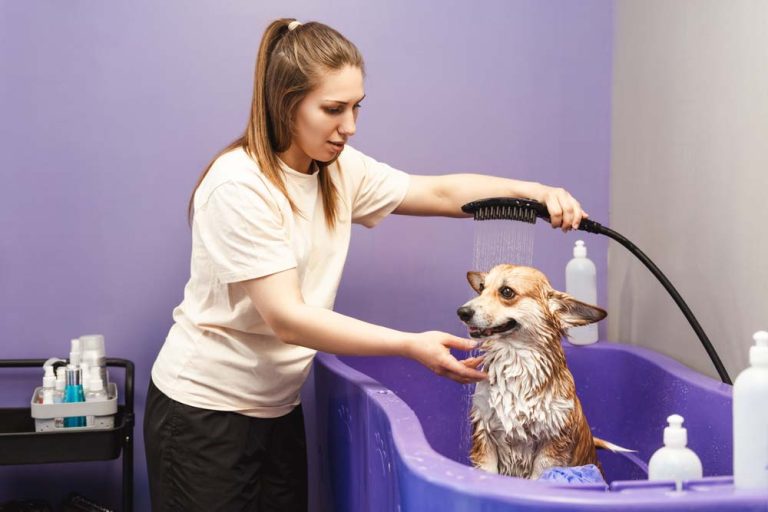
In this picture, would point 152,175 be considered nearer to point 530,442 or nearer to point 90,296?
point 90,296

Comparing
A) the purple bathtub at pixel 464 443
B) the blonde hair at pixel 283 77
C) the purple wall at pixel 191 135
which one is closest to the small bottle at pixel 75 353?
the purple wall at pixel 191 135

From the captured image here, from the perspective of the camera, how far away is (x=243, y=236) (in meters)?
1.58

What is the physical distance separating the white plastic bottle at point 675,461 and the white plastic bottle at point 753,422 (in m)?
0.08

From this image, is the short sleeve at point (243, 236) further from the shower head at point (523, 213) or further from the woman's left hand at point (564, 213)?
the woman's left hand at point (564, 213)

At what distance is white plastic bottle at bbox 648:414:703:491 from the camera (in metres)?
1.29

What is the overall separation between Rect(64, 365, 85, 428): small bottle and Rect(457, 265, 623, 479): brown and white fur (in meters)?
0.91

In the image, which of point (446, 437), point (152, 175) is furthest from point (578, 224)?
point (152, 175)

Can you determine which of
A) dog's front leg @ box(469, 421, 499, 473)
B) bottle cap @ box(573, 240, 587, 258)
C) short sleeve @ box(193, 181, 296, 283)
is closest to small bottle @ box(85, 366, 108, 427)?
short sleeve @ box(193, 181, 296, 283)

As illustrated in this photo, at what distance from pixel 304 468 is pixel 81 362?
23.4 inches

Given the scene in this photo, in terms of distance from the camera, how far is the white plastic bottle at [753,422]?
118 cm

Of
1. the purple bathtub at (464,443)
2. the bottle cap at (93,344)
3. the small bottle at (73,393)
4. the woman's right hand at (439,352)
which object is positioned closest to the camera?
the purple bathtub at (464,443)

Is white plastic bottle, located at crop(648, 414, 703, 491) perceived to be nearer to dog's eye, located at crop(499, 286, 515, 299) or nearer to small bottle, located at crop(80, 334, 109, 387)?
dog's eye, located at crop(499, 286, 515, 299)

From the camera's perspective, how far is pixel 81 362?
7.00ft

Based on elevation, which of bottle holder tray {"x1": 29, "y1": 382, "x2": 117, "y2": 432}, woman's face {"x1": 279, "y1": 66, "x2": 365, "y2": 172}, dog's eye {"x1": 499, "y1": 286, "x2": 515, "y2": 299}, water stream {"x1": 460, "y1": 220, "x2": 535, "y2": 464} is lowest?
bottle holder tray {"x1": 29, "y1": 382, "x2": 117, "y2": 432}
